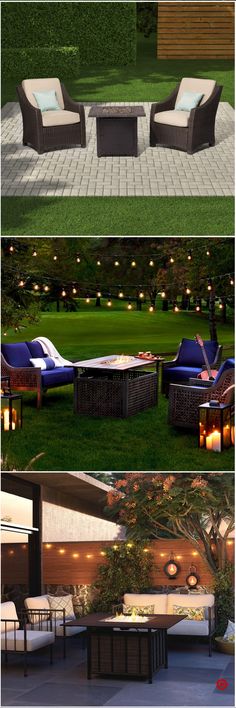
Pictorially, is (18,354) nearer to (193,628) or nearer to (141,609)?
(193,628)

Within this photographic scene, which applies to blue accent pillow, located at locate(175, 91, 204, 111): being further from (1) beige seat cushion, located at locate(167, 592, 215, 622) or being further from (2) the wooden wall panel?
(2) the wooden wall panel

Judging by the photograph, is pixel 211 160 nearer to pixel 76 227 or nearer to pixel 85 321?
pixel 76 227

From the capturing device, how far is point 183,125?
1245 centimetres

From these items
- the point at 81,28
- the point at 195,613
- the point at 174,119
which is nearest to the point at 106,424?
the point at 195,613

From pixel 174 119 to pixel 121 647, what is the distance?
608 cm

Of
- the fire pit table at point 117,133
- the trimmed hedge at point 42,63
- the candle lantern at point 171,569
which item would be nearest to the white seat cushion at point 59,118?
the fire pit table at point 117,133

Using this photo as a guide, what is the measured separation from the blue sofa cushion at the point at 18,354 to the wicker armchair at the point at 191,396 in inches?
48.4

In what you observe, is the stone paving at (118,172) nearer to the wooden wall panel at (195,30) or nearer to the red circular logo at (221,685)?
the red circular logo at (221,685)

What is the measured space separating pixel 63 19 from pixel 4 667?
14.1 meters

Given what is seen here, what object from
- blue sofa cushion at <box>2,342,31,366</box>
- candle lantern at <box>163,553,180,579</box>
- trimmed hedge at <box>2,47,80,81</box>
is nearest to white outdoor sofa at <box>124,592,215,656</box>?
candle lantern at <box>163,553,180,579</box>

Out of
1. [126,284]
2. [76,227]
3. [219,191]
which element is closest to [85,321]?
[126,284]

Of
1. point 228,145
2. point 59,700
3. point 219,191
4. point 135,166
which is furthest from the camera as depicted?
point 228,145

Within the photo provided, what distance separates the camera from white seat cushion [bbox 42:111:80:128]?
12.6 m

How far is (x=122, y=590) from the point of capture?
12.5 meters
